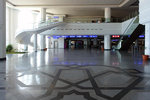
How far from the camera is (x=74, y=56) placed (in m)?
13.5

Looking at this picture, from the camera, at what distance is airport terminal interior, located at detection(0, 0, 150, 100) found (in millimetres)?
3621

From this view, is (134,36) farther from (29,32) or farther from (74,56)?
(29,32)

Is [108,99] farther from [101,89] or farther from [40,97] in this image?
[40,97]

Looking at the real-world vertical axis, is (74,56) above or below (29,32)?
below

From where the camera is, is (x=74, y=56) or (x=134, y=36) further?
(x=134, y=36)

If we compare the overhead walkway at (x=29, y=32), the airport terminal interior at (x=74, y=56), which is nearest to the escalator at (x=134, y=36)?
the airport terminal interior at (x=74, y=56)

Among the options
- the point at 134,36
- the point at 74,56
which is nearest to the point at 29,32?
the point at 74,56

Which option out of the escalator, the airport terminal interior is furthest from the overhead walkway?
the escalator

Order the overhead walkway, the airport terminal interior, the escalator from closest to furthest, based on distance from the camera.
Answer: the airport terminal interior
the escalator
the overhead walkway

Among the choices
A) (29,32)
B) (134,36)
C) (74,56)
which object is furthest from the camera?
(29,32)

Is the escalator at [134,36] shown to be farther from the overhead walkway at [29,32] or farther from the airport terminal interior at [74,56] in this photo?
the overhead walkway at [29,32]

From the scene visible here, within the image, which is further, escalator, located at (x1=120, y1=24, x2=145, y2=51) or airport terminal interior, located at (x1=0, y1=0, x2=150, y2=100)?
escalator, located at (x1=120, y1=24, x2=145, y2=51)

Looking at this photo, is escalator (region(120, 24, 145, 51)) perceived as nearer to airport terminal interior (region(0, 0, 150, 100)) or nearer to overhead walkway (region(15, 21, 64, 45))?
airport terminal interior (region(0, 0, 150, 100))

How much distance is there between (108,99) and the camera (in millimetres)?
3008
